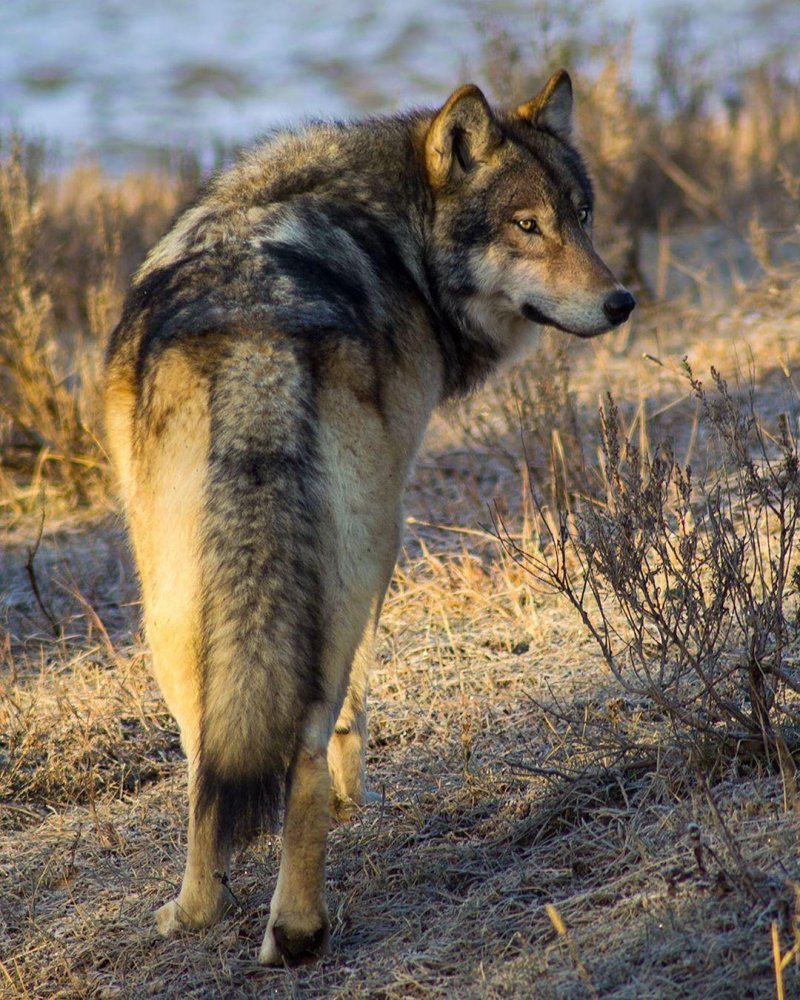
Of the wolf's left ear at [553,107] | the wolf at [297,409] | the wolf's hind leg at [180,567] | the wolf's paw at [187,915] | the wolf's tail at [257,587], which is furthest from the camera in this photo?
the wolf's left ear at [553,107]

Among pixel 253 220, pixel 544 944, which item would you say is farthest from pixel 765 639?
pixel 253 220

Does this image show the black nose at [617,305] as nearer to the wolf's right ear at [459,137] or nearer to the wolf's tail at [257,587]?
the wolf's right ear at [459,137]

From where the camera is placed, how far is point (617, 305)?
3.84 m

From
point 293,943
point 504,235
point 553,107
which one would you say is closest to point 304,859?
point 293,943

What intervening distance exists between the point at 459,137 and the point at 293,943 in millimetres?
2501

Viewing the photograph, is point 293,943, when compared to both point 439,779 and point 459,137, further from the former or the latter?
point 459,137

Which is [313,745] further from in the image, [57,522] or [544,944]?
[57,522]

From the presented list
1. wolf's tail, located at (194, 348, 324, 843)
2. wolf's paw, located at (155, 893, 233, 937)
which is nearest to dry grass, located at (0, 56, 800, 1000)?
wolf's paw, located at (155, 893, 233, 937)

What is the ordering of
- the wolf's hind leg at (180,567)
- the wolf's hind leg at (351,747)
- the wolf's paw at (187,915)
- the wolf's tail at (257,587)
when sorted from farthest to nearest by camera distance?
the wolf's hind leg at (351,747), the wolf's paw at (187,915), the wolf's hind leg at (180,567), the wolf's tail at (257,587)

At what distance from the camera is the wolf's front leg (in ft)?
9.30

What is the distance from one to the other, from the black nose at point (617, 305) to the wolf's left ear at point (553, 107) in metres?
0.83

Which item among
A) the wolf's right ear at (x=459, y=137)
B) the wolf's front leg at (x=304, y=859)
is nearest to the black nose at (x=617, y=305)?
the wolf's right ear at (x=459, y=137)

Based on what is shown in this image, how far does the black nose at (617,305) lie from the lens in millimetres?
3828

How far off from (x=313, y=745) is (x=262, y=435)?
0.74 m
